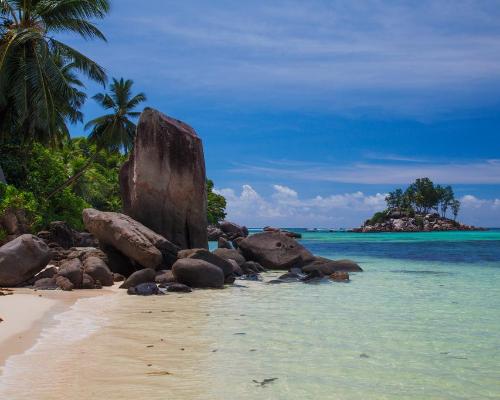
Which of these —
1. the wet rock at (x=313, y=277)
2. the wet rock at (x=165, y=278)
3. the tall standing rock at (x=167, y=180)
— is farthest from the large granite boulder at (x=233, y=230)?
the wet rock at (x=165, y=278)

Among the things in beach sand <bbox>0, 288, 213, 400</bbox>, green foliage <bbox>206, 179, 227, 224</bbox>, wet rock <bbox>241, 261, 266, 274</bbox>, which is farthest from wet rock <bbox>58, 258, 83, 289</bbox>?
green foliage <bbox>206, 179, 227, 224</bbox>

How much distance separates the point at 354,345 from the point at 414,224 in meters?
102

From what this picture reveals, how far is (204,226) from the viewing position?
55.9ft

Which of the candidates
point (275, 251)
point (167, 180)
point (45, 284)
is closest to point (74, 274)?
point (45, 284)

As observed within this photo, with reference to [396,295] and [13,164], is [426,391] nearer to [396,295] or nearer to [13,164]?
[396,295]

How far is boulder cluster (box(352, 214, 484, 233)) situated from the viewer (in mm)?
103188

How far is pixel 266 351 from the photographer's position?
6.00 metres

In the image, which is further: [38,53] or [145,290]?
[38,53]

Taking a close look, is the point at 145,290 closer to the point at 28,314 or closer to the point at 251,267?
the point at 28,314

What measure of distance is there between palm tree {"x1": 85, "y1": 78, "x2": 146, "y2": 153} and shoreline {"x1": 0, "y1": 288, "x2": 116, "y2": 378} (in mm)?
26230

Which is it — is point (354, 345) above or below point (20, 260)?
below

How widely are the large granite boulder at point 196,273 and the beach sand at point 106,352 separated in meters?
2.75

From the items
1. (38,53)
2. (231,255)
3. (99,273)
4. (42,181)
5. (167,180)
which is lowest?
(99,273)

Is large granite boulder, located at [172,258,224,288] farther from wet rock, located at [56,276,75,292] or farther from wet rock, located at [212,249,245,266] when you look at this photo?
wet rock, located at [212,249,245,266]
